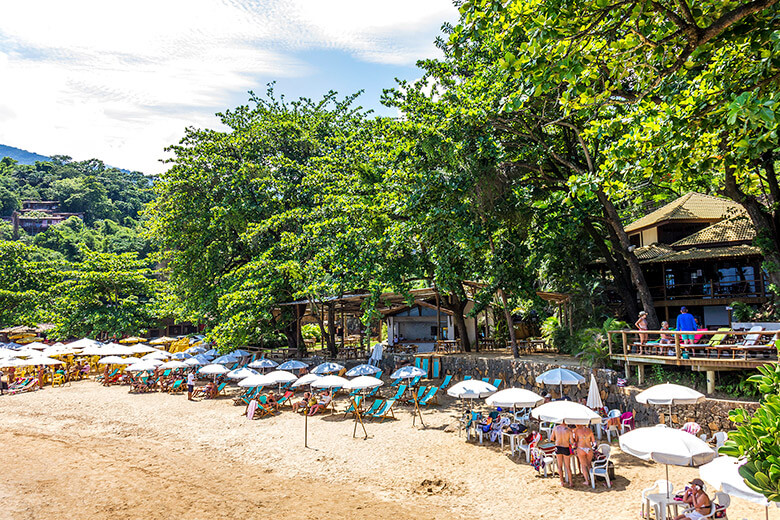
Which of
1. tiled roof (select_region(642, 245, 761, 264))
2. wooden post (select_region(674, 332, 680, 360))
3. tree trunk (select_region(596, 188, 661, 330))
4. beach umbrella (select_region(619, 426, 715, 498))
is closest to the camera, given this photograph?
beach umbrella (select_region(619, 426, 715, 498))

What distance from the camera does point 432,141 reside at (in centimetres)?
1791

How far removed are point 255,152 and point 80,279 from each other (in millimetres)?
16930

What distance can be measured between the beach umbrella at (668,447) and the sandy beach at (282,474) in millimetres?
1463

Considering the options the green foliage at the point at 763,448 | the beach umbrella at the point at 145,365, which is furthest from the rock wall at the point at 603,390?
the beach umbrella at the point at 145,365

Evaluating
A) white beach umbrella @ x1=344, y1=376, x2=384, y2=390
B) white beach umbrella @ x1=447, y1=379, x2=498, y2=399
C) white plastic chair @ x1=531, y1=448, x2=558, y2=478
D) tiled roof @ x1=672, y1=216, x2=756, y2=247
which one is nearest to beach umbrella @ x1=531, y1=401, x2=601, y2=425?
white plastic chair @ x1=531, y1=448, x2=558, y2=478

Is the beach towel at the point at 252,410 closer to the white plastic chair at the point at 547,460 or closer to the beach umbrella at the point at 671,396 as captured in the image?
the white plastic chair at the point at 547,460

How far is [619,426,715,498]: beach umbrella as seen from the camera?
851 centimetres

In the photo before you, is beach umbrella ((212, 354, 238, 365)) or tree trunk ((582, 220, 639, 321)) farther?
beach umbrella ((212, 354, 238, 365))

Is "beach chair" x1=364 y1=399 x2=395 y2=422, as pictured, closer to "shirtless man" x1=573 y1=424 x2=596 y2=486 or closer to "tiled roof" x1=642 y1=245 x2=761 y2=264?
"shirtless man" x1=573 y1=424 x2=596 y2=486

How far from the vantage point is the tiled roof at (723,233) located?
860 inches

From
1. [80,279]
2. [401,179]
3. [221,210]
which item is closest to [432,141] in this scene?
[401,179]

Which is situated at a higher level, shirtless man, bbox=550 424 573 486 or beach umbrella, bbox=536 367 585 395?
beach umbrella, bbox=536 367 585 395

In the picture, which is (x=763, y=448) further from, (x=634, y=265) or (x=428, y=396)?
(x=634, y=265)

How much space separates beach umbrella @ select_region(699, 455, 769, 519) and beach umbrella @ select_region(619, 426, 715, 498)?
145cm
